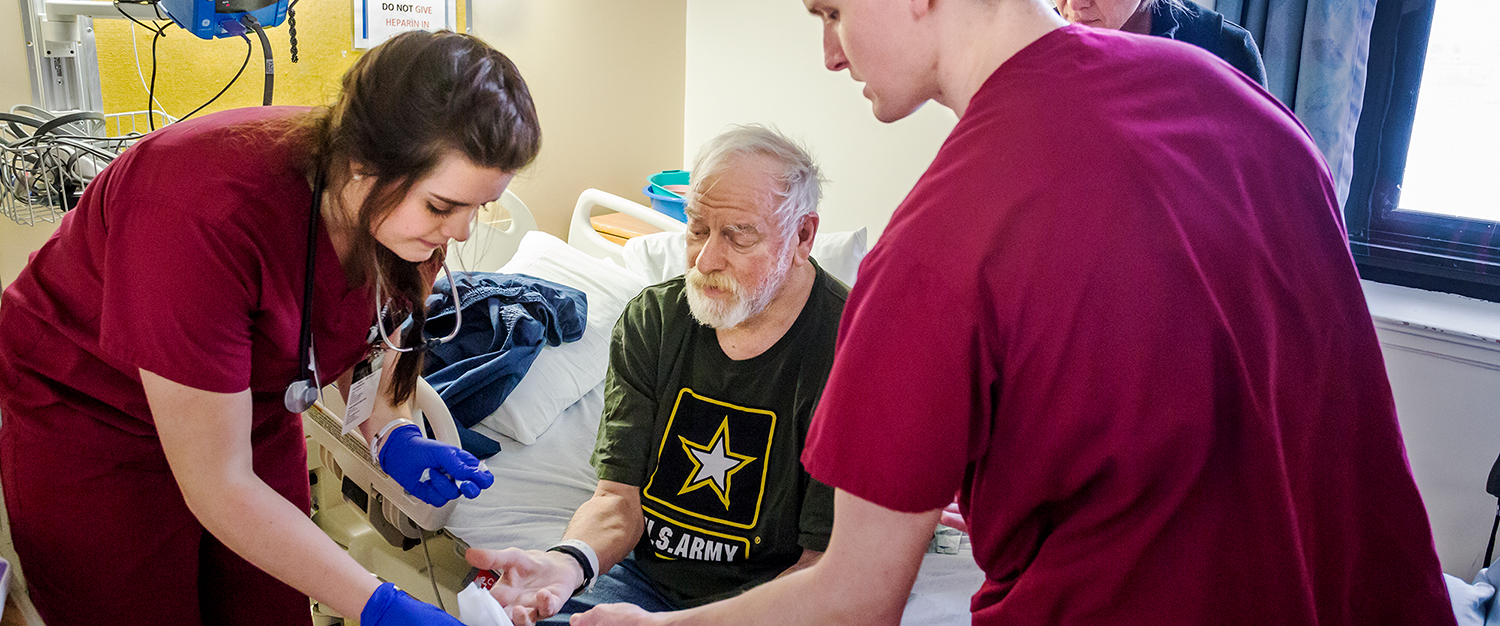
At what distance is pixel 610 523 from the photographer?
5.38ft

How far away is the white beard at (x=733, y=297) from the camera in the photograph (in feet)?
5.42

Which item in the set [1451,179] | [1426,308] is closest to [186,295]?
[1426,308]

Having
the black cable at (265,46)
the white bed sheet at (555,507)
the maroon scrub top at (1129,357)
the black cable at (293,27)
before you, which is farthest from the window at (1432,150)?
the black cable at (293,27)

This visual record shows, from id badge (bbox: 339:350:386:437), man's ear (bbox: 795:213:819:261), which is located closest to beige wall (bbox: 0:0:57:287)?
id badge (bbox: 339:350:386:437)

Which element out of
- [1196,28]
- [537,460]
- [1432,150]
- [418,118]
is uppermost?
[1196,28]

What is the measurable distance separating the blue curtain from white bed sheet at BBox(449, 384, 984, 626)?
145cm

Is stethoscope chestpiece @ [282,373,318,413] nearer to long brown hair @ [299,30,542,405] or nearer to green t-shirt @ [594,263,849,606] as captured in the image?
long brown hair @ [299,30,542,405]

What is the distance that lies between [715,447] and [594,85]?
83.1 inches

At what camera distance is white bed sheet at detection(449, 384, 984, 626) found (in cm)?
174

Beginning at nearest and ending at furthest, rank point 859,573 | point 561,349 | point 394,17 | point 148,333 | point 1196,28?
point 859,573 → point 148,333 → point 1196,28 → point 561,349 → point 394,17

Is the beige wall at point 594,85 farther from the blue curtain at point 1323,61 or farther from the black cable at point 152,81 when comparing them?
the blue curtain at point 1323,61

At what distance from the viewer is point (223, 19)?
1.87 m

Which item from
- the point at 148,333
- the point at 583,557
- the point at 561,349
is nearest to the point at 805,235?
the point at 583,557

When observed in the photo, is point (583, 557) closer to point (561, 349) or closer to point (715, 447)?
point (715, 447)
